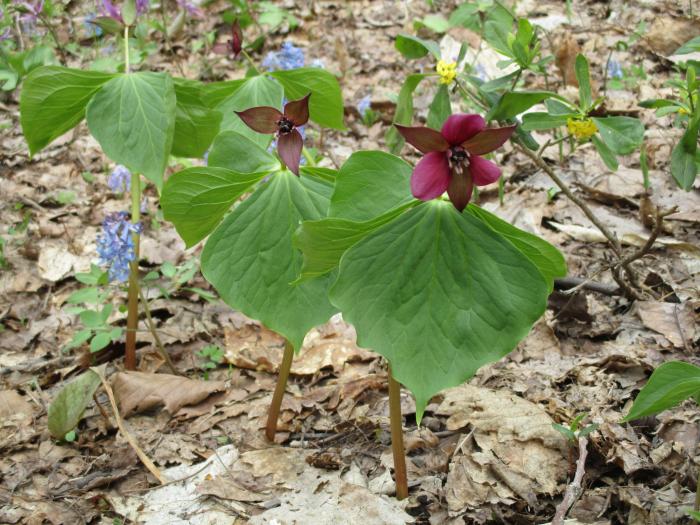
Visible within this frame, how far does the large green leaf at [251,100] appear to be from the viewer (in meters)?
1.67

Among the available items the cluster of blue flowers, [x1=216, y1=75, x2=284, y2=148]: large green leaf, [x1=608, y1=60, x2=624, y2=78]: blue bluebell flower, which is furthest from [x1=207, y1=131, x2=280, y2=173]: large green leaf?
[x1=608, y1=60, x2=624, y2=78]: blue bluebell flower

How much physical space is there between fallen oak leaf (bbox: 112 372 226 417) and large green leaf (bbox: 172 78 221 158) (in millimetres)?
720

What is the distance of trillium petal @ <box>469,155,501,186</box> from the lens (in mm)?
1046

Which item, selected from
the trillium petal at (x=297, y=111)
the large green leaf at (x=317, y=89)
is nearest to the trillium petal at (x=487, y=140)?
the trillium petal at (x=297, y=111)

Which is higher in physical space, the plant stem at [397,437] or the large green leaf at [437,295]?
the large green leaf at [437,295]

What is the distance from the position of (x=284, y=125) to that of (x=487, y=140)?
1.48 ft

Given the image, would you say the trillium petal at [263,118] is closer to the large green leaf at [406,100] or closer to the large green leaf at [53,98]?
the large green leaf at [406,100]

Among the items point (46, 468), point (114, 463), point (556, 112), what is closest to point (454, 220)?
point (556, 112)

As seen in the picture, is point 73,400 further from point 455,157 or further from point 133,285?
point 455,157

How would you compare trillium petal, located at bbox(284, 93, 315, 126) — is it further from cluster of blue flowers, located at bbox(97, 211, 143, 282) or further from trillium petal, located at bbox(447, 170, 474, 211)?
cluster of blue flowers, located at bbox(97, 211, 143, 282)

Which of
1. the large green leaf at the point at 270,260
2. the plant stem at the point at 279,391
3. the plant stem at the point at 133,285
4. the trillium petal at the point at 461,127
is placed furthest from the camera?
the plant stem at the point at 133,285

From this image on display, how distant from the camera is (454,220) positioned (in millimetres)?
1130

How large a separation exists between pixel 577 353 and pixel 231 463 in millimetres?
1128

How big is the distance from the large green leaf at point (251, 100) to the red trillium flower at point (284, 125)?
35cm
